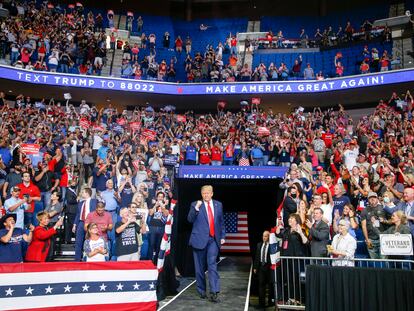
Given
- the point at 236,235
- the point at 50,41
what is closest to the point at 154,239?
the point at 236,235

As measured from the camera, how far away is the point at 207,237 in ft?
24.0

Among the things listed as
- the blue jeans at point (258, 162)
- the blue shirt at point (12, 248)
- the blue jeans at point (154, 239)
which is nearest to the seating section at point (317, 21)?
the blue jeans at point (258, 162)

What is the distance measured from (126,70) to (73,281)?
53.9ft

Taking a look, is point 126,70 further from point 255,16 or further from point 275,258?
point 275,258

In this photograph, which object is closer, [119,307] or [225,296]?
[119,307]

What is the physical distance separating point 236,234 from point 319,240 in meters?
11.2

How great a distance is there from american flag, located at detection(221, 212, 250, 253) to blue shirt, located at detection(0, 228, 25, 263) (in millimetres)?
11605

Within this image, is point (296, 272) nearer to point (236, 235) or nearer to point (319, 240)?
point (319, 240)

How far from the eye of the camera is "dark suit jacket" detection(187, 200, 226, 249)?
731 centimetres

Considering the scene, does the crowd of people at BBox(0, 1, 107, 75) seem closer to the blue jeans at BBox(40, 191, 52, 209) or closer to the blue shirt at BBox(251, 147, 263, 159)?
the blue shirt at BBox(251, 147, 263, 159)

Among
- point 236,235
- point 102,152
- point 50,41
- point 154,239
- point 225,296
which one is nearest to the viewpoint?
point 225,296

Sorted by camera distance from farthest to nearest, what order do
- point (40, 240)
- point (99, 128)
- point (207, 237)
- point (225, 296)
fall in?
point (99, 128) < point (225, 296) < point (40, 240) < point (207, 237)

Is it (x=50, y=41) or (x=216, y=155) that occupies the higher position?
(x=50, y=41)

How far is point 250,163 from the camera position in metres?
14.8
